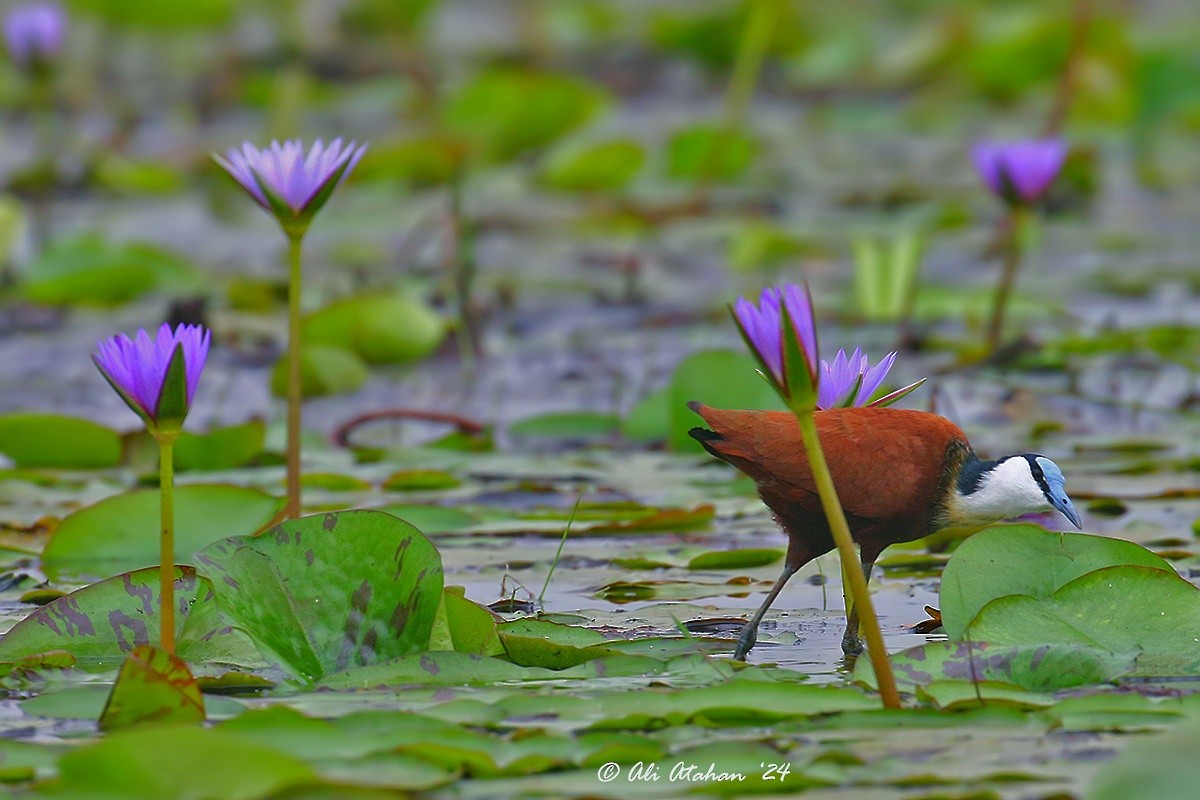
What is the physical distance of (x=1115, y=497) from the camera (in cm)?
344

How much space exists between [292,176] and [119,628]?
0.71 meters

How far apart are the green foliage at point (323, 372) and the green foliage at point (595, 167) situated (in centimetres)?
230

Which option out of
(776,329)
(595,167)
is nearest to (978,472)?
(776,329)

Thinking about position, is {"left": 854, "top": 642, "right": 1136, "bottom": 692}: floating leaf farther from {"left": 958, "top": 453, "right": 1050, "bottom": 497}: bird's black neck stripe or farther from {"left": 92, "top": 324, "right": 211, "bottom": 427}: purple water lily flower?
{"left": 92, "top": 324, "right": 211, "bottom": 427}: purple water lily flower

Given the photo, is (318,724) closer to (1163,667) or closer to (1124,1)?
(1163,667)

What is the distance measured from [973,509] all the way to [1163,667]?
383 mm

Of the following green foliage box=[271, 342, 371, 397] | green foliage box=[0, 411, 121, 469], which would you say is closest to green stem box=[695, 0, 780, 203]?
green foliage box=[271, 342, 371, 397]

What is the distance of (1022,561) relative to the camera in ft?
8.05

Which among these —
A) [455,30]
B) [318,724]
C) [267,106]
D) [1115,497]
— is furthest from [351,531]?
[455,30]

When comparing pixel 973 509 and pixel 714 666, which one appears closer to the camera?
pixel 714 666

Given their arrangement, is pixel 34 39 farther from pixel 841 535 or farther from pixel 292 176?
pixel 841 535

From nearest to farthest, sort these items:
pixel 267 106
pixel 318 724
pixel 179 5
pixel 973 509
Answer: pixel 318 724 → pixel 973 509 → pixel 179 5 → pixel 267 106

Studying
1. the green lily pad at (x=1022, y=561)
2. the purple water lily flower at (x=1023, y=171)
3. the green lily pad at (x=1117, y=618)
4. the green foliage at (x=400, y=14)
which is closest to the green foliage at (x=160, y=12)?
the green foliage at (x=400, y=14)

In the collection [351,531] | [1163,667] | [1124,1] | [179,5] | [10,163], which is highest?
[1124,1]
